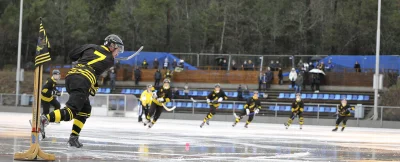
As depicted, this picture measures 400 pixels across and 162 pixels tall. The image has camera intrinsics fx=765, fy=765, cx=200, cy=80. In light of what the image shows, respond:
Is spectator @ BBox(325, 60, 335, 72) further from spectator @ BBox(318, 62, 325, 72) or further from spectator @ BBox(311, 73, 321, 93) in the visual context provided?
spectator @ BBox(311, 73, 321, 93)

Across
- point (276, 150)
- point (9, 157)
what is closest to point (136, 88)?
point (276, 150)

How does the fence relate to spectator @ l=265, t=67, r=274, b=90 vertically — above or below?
below

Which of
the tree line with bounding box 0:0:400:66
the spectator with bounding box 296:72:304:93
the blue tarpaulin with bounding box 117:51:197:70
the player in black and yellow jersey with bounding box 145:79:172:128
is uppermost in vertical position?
the tree line with bounding box 0:0:400:66

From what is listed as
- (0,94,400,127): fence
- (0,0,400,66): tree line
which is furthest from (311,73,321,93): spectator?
(0,0,400,66): tree line

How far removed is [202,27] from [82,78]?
178 ft

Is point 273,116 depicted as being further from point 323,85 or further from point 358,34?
point 358,34

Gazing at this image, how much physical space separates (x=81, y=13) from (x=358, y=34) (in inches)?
895

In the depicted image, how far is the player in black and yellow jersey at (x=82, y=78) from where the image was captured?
11.1 metres

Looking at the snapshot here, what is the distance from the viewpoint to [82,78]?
1118 cm

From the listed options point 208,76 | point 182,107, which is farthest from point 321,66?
point 182,107

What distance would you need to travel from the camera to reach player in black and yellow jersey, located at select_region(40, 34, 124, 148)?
11117 mm

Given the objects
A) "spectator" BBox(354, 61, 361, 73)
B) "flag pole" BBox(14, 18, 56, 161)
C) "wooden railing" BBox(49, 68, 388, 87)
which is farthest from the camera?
"wooden railing" BBox(49, 68, 388, 87)

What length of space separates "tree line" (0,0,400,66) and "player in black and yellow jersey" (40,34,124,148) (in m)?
47.9

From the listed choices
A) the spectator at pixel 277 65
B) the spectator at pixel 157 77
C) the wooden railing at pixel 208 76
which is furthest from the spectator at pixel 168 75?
the spectator at pixel 277 65
